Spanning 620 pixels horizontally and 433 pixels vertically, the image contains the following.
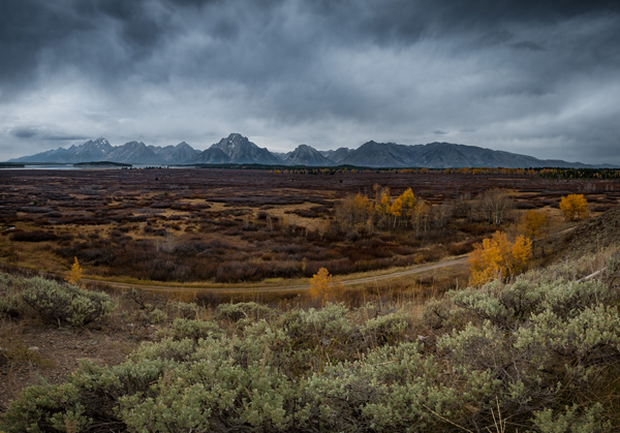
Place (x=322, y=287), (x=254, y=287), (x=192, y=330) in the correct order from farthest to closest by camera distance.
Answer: (x=254, y=287) → (x=322, y=287) → (x=192, y=330)

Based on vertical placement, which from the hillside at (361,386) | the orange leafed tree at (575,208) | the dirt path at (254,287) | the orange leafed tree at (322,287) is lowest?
the dirt path at (254,287)

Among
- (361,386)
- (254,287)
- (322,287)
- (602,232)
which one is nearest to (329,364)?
(361,386)

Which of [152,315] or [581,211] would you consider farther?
[581,211]

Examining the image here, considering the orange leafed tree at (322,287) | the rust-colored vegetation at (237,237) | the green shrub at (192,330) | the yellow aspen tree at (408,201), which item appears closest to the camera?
the green shrub at (192,330)

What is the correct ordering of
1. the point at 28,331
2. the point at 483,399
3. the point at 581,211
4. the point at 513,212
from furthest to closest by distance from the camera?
the point at 513,212 < the point at 581,211 < the point at 28,331 < the point at 483,399

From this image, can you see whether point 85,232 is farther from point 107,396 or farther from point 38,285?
point 107,396

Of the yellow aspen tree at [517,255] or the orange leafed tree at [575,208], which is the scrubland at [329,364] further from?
the orange leafed tree at [575,208]

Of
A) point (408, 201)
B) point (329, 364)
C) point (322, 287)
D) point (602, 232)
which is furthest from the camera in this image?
point (408, 201)

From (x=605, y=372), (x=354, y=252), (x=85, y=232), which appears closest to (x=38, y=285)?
(x=605, y=372)

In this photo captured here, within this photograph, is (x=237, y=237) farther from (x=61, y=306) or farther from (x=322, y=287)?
(x=61, y=306)

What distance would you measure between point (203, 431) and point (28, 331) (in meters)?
5.74

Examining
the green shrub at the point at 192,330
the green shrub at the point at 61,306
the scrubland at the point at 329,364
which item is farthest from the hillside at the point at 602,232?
the green shrub at the point at 61,306

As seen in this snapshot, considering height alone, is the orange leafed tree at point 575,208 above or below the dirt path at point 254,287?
above

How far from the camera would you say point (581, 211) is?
48.8 m
